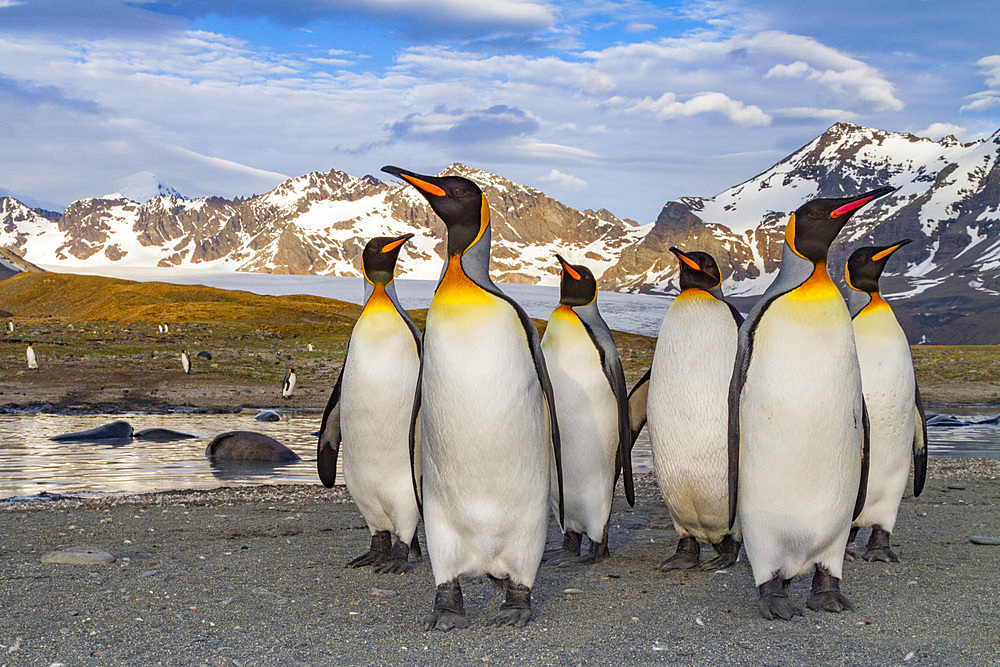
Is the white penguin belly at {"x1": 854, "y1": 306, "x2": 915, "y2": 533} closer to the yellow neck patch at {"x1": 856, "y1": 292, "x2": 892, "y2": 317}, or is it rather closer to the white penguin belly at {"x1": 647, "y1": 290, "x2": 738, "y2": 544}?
the yellow neck patch at {"x1": 856, "y1": 292, "x2": 892, "y2": 317}

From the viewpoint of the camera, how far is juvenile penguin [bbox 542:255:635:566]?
5703mm

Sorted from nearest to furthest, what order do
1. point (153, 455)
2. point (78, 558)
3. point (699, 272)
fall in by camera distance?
point (78, 558)
point (699, 272)
point (153, 455)

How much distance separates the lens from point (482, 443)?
4.19 m

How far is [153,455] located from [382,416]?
26.7 ft

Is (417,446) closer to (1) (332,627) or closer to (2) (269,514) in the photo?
(1) (332,627)

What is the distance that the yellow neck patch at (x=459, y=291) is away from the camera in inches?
165

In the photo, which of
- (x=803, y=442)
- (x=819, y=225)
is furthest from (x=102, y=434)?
(x=819, y=225)

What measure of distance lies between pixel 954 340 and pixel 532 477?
143m

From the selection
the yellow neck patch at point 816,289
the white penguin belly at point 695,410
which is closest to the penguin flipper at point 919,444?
the white penguin belly at point 695,410

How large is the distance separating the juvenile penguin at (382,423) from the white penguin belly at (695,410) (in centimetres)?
149

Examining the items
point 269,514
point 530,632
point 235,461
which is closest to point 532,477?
point 530,632

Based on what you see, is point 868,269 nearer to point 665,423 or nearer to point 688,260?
point 688,260

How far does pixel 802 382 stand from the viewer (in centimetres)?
436

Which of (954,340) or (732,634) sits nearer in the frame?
(732,634)
